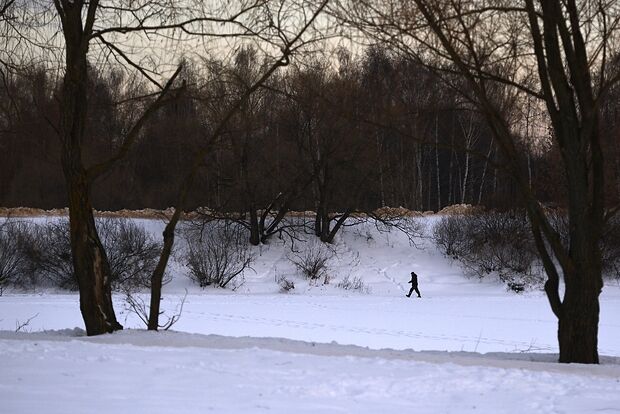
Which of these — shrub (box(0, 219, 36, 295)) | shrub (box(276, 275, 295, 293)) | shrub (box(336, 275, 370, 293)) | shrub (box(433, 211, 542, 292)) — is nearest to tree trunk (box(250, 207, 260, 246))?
shrub (box(276, 275, 295, 293))

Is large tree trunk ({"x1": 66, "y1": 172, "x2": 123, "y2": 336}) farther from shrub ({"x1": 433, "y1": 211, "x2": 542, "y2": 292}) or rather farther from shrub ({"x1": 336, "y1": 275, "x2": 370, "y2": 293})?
shrub ({"x1": 433, "y1": 211, "x2": 542, "y2": 292})

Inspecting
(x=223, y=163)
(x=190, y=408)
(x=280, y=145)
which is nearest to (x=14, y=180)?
(x=223, y=163)

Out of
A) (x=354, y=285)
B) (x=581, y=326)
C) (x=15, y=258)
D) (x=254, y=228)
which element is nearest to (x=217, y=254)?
(x=254, y=228)

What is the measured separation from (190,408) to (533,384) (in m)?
3.12

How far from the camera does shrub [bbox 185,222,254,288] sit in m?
38.4

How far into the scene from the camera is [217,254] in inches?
1507

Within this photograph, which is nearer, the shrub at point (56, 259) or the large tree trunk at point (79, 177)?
the large tree trunk at point (79, 177)

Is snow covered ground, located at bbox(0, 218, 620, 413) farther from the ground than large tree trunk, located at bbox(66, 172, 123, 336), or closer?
closer

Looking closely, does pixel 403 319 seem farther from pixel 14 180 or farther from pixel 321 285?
pixel 14 180

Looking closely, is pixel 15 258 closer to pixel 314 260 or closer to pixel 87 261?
pixel 314 260

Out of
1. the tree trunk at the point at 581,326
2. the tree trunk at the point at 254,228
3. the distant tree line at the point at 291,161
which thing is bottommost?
the tree trunk at the point at 581,326

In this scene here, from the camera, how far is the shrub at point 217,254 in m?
38.4

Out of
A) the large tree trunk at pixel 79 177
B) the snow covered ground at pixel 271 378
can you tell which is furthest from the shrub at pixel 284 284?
the large tree trunk at pixel 79 177

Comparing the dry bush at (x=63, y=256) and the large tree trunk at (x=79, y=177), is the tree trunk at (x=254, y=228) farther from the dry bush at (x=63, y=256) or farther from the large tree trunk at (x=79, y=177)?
the large tree trunk at (x=79, y=177)
